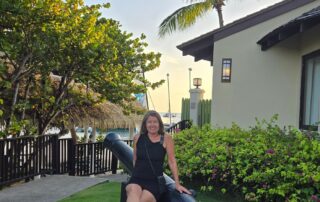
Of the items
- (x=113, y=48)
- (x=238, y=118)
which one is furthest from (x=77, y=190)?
(x=238, y=118)

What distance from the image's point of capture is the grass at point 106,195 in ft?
22.2

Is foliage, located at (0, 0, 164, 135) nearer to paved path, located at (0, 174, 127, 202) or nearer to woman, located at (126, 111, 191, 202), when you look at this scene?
paved path, located at (0, 174, 127, 202)

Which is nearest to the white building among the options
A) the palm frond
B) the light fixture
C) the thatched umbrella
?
the light fixture

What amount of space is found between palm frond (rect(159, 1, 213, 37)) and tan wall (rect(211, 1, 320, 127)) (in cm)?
727

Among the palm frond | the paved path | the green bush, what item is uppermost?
the palm frond

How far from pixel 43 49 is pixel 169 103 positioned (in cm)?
4442

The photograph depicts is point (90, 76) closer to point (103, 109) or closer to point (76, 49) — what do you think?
point (76, 49)

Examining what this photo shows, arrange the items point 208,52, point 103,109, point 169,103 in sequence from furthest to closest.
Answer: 1. point 169,103
2. point 103,109
3. point 208,52

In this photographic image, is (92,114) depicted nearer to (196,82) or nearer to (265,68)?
(196,82)

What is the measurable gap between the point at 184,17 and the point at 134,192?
49.4ft

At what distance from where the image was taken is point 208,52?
1301 cm

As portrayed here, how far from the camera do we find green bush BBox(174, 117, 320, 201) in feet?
18.1

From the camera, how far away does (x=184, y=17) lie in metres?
18.4

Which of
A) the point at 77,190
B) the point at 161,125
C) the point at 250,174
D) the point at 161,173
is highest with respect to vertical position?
the point at 161,125
